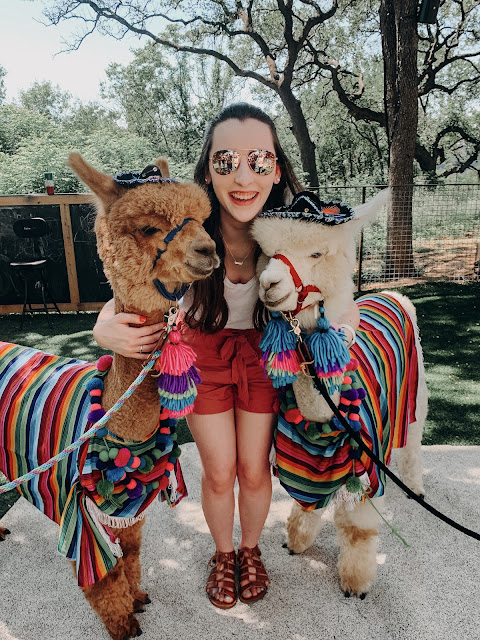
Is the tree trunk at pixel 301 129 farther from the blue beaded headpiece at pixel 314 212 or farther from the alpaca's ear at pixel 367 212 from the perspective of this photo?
the blue beaded headpiece at pixel 314 212

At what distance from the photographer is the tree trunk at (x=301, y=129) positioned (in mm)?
11516

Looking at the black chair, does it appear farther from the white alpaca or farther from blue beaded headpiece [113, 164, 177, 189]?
blue beaded headpiece [113, 164, 177, 189]

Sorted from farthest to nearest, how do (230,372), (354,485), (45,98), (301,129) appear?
(45,98), (301,129), (230,372), (354,485)

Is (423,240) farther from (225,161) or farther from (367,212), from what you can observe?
(225,161)

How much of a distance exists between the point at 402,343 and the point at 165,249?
57.4 inches

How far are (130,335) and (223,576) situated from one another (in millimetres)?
1212

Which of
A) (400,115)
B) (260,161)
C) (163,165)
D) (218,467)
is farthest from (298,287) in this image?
(400,115)

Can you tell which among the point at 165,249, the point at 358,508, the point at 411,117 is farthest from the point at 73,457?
the point at 411,117

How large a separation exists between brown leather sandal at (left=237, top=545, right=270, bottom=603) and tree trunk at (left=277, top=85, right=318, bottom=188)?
10.5 meters

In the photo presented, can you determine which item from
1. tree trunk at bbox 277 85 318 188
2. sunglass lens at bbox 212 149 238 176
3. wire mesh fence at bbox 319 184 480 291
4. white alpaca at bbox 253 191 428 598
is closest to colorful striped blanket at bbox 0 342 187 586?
white alpaca at bbox 253 191 428 598

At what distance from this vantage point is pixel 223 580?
1905mm

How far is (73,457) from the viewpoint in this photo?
1.53 m

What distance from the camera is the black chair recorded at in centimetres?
603

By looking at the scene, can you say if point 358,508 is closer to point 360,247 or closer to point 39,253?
point 360,247
